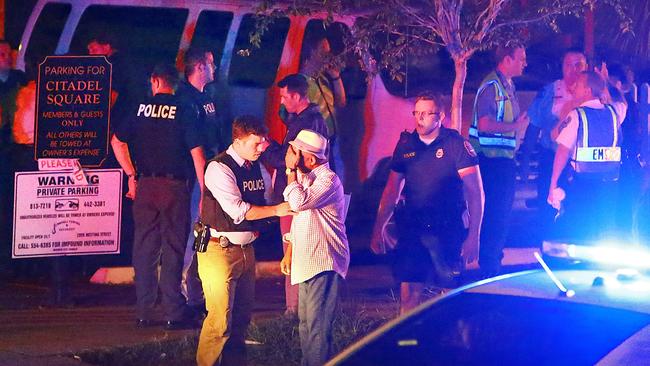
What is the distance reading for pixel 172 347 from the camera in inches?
348

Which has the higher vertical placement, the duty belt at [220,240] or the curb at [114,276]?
the duty belt at [220,240]

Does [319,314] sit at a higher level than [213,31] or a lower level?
lower

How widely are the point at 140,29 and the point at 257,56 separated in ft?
3.74

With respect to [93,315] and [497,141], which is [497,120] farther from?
[93,315]

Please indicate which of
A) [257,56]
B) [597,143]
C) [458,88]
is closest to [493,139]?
[597,143]

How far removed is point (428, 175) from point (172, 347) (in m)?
2.30

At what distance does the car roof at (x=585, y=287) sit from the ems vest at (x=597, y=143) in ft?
19.1

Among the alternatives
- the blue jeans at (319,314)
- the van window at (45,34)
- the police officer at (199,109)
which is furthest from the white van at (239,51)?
the blue jeans at (319,314)

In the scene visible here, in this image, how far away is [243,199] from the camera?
7551 mm

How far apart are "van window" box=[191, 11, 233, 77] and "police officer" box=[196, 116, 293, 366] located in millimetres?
3525

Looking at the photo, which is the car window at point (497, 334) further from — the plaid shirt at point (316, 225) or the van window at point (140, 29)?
the van window at point (140, 29)

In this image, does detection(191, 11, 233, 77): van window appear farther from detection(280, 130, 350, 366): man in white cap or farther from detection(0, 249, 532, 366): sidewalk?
detection(280, 130, 350, 366): man in white cap

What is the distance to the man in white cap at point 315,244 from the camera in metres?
7.29

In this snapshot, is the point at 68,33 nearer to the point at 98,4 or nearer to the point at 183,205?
the point at 98,4
